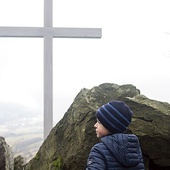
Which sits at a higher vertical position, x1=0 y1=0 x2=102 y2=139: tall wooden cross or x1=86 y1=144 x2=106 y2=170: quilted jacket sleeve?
x1=0 y1=0 x2=102 y2=139: tall wooden cross

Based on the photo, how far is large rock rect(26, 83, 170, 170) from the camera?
9.41ft

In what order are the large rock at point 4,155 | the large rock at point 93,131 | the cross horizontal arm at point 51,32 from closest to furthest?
the large rock at point 93,131
the large rock at point 4,155
the cross horizontal arm at point 51,32

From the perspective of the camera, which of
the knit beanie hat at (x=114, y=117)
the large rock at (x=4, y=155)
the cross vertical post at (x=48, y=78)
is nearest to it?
the knit beanie hat at (x=114, y=117)

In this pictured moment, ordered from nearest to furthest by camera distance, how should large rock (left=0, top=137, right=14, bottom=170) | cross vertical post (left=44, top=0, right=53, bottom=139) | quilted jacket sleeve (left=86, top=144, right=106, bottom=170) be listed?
quilted jacket sleeve (left=86, top=144, right=106, bottom=170) < large rock (left=0, top=137, right=14, bottom=170) < cross vertical post (left=44, top=0, right=53, bottom=139)

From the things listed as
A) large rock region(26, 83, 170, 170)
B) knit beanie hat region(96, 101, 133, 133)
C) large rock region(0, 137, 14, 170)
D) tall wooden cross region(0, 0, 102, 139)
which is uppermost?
tall wooden cross region(0, 0, 102, 139)

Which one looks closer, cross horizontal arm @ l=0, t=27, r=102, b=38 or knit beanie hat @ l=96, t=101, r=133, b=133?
knit beanie hat @ l=96, t=101, r=133, b=133

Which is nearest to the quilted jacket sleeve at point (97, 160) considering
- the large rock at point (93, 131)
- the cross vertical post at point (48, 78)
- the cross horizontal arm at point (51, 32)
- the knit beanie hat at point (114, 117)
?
the knit beanie hat at point (114, 117)

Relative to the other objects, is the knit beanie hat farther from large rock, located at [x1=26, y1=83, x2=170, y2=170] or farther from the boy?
large rock, located at [x1=26, y1=83, x2=170, y2=170]

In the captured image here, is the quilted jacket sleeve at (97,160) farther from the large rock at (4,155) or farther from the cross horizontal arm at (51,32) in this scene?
the cross horizontal arm at (51,32)

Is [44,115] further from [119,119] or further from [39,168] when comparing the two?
[119,119]

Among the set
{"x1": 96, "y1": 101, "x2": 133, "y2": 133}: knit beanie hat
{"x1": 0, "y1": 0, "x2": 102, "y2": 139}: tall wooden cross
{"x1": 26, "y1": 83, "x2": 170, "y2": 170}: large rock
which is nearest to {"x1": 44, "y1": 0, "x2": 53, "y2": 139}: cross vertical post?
{"x1": 0, "y1": 0, "x2": 102, "y2": 139}: tall wooden cross

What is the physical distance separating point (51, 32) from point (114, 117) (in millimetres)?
2260

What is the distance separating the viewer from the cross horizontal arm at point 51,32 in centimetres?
417

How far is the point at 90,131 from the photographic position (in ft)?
9.29
